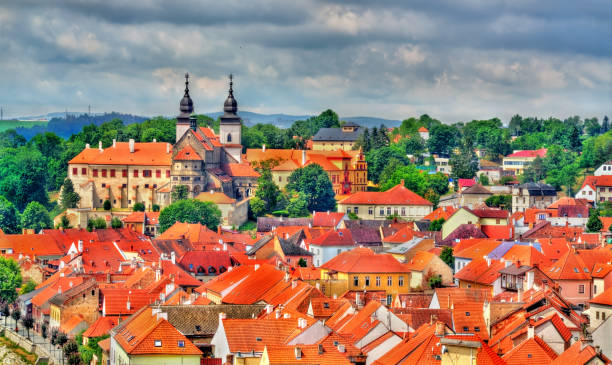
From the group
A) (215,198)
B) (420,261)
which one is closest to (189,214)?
(215,198)

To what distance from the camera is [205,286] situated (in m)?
62.6

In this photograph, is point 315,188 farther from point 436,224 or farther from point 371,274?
point 371,274

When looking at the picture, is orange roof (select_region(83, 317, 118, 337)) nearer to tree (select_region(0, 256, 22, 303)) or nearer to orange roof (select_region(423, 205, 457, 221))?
tree (select_region(0, 256, 22, 303))

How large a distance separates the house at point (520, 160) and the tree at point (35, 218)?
68879 mm

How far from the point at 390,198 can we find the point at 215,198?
1766 cm

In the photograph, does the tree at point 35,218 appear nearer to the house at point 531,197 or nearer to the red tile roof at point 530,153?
the house at point 531,197

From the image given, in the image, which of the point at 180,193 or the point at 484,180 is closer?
the point at 180,193

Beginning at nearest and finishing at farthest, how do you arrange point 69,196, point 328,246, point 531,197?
point 328,246, point 69,196, point 531,197

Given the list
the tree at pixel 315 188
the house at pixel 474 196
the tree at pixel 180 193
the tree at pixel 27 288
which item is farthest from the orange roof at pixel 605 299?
the tree at pixel 180 193

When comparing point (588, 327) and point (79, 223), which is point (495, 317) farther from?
point (79, 223)

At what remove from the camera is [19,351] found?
63.4 meters

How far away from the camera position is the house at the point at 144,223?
343 feet

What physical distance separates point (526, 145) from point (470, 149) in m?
17.0

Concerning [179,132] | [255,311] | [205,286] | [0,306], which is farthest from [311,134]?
[255,311]
